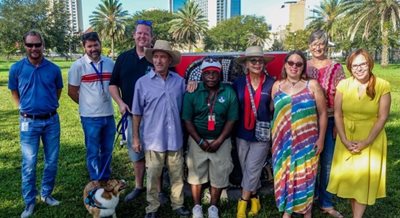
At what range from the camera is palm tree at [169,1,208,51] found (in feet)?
229

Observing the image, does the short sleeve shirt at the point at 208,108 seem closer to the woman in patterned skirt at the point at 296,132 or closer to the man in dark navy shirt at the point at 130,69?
the woman in patterned skirt at the point at 296,132

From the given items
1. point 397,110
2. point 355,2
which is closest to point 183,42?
point 355,2

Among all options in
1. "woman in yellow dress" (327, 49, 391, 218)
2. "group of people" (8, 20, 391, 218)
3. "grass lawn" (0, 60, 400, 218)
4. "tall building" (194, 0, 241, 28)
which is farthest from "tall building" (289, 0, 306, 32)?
"woman in yellow dress" (327, 49, 391, 218)

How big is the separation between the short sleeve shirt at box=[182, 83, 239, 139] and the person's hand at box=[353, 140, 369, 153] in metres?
1.20

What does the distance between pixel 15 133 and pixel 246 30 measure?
7825 cm

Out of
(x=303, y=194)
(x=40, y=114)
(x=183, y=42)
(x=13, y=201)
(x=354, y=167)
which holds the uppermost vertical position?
(x=183, y=42)

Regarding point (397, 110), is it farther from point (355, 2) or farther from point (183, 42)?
point (183, 42)

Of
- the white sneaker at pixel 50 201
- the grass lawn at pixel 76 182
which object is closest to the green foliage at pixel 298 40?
the grass lawn at pixel 76 182

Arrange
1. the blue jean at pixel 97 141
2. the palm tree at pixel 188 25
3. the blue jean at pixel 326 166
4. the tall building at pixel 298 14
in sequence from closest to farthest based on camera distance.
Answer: the blue jean at pixel 326 166 → the blue jean at pixel 97 141 → the palm tree at pixel 188 25 → the tall building at pixel 298 14

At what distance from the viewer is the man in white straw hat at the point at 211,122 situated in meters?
3.90

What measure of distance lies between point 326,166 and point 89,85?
9.78 feet

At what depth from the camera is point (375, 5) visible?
36031mm

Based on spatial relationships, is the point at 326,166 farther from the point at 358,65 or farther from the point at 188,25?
the point at 188,25

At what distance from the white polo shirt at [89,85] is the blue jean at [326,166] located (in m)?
2.68
